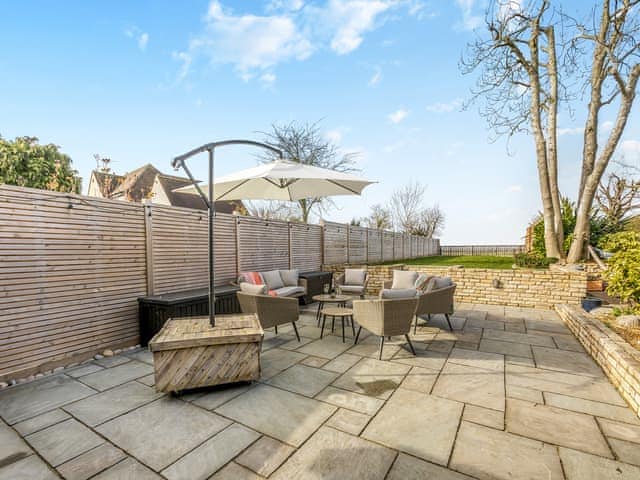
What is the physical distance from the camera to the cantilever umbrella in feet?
9.89

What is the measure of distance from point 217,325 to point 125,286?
184 centimetres

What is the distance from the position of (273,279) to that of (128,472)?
15.3ft

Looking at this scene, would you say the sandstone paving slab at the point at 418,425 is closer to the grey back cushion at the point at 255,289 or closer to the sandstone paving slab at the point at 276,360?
the sandstone paving slab at the point at 276,360

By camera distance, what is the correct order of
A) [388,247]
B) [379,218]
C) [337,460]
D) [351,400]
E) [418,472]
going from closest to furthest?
1. [418,472]
2. [337,460]
3. [351,400]
4. [388,247]
5. [379,218]

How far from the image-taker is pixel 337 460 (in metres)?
1.84

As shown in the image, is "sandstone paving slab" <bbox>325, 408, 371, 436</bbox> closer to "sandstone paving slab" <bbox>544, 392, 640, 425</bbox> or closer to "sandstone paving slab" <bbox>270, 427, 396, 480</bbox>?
"sandstone paving slab" <bbox>270, 427, 396, 480</bbox>

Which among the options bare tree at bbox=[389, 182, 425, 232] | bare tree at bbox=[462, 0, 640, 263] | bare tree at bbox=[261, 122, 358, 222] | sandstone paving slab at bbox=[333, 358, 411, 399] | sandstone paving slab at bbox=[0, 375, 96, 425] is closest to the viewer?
sandstone paving slab at bbox=[0, 375, 96, 425]

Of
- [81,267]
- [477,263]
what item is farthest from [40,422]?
[477,263]

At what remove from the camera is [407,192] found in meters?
24.9

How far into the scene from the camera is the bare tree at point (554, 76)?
295 inches

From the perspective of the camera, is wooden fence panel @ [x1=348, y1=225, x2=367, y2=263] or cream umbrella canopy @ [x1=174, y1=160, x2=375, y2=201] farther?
wooden fence panel @ [x1=348, y1=225, x2=367, y2=263]

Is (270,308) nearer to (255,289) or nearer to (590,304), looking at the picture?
(255,289)

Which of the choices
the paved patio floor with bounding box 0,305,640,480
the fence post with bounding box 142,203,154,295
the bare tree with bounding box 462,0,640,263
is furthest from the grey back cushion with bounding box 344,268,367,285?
the bare tree with bounding box 462,0,640,263

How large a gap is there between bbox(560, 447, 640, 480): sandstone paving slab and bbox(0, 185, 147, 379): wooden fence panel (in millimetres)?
4720
